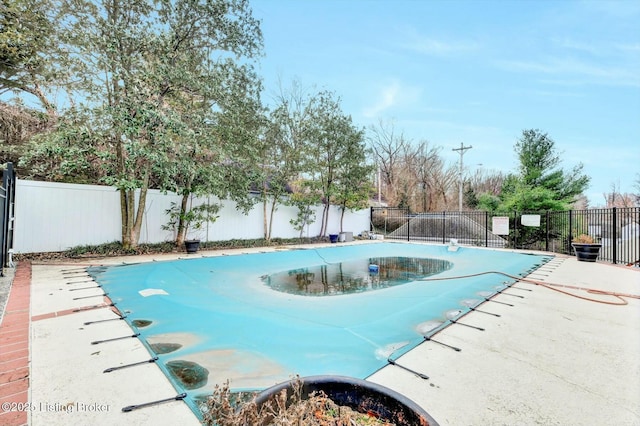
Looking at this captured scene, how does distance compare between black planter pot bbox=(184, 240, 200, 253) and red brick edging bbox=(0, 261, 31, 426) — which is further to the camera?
black planter pot bbox=(184, 240, 200, 253)

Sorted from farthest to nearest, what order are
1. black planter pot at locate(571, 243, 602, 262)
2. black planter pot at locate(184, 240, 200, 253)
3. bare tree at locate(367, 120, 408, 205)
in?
bare tree at locate(367, 120, 408, 205)
black planter pot at locate(184, 240, 200, 253)
black planter pot at locate(571, 243, 602, 262)

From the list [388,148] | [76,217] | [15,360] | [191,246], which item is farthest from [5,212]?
[388,148]

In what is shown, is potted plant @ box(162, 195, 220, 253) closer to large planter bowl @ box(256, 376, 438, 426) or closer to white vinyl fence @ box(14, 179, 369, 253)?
white vinyl fence @ box(14, 179, 369, 253)

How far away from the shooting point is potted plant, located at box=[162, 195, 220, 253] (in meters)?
8.33

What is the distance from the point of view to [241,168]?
29.7 ft

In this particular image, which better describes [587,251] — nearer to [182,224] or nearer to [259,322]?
[259,322]

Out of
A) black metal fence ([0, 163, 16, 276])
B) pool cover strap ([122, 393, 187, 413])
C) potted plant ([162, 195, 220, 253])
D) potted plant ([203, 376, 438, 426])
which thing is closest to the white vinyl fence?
potted plant ([162, 195, 220, 253])

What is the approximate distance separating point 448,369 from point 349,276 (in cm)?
462

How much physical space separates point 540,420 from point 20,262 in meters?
8.65

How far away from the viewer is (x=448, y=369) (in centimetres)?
201

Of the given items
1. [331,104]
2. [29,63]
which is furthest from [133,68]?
[331,104]

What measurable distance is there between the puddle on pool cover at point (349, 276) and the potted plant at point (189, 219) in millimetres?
3445

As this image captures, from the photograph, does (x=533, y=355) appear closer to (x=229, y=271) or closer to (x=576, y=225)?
(x=229, y=271)

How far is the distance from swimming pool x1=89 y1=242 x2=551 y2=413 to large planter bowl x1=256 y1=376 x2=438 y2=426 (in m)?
0.70
